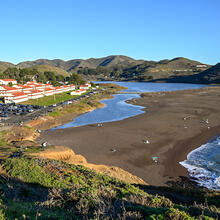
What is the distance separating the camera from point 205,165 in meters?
24.4

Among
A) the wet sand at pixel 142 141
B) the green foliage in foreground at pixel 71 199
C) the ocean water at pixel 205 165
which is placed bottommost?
the ocean water at pixel 205 165

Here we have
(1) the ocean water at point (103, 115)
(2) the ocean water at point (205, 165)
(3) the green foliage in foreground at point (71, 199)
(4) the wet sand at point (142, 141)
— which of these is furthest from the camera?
(1) the ocean water at point (103, 115)

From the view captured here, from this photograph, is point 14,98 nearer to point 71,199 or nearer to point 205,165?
point 205,165

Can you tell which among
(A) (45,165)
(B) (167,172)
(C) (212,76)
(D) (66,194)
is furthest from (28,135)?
(C) (212,76)

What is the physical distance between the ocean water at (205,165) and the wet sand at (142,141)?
97 cm

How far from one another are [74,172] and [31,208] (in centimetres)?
901

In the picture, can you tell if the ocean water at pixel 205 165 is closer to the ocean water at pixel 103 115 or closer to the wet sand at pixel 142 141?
the wet sand at pixel 142 141

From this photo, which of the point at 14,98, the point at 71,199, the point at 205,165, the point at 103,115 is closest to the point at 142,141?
the point at 205,165

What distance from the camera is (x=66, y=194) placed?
10539mm

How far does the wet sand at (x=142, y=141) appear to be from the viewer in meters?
23.7

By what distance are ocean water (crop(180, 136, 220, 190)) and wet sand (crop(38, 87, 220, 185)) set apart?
0.97m

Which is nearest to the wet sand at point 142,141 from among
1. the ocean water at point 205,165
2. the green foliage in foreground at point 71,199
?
the ocean water at point 205,165

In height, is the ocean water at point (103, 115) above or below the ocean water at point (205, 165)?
above

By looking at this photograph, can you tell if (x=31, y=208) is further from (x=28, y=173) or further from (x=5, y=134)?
(x=5, y=134)
